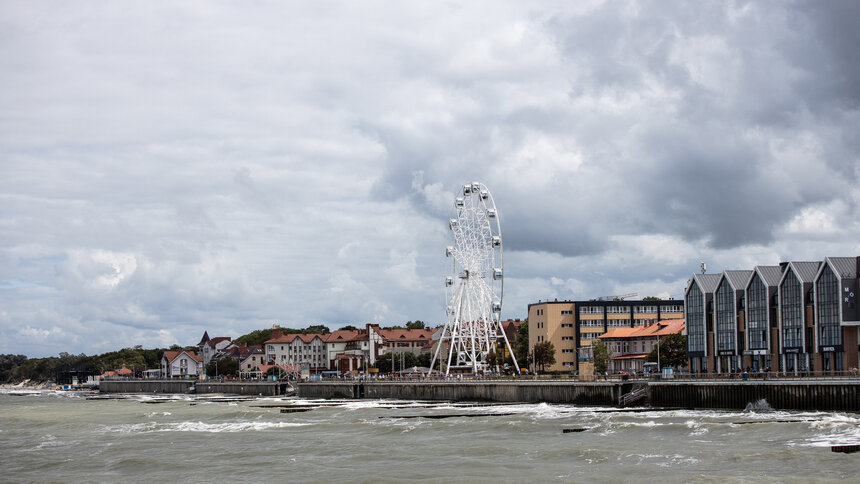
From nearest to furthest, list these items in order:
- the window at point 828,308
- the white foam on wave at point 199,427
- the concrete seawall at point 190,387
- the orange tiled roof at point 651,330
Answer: the white foam on wave at point 199,427 → the window at point 828,308 → the orange tiled roof at point 651,330 → the concrete seawall at point 190,387

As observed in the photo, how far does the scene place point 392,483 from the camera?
38.6 m

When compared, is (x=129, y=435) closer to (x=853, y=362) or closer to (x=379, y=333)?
(x=853, y=362)

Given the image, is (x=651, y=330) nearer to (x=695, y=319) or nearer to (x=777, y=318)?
(x=695, y=319)

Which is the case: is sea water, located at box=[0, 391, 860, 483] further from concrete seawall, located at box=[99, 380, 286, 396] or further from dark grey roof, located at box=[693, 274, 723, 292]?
concrete seawall, located at box=[99, 380, 286, 396]

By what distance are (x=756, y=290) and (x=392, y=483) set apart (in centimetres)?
6415

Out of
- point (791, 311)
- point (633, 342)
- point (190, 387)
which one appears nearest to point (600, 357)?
point (633, 342)

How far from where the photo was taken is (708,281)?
10062 cm

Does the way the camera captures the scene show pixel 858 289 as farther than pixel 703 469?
Yes

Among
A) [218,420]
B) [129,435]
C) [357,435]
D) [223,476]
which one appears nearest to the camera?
[223,476]

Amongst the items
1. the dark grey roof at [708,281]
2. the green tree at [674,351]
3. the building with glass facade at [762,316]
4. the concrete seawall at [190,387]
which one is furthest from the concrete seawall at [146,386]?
the building with glass facade at [762,316]

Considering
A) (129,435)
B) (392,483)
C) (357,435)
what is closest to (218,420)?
(129,435)

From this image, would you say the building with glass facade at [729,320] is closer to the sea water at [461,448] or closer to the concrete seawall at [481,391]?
the concrete seawall at [481,391]

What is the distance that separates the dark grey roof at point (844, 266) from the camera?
272 feet

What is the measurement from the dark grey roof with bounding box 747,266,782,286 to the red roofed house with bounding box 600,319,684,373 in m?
29.2
